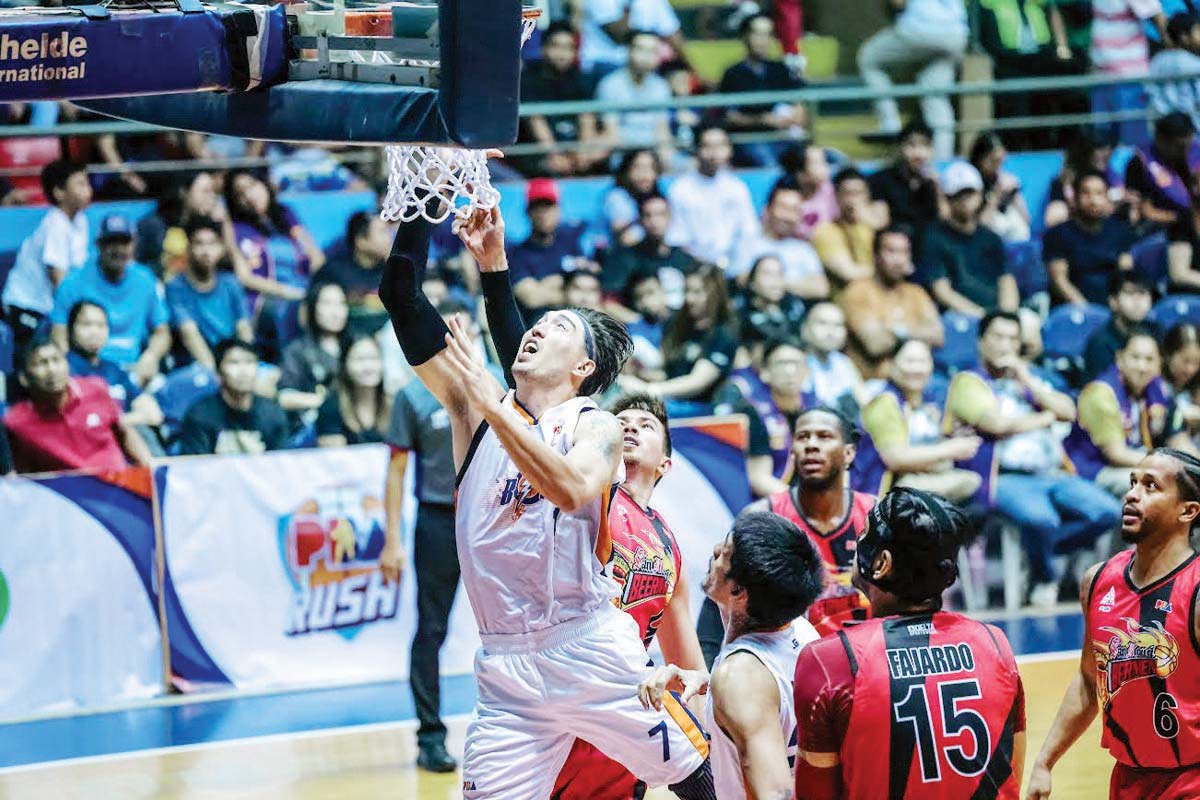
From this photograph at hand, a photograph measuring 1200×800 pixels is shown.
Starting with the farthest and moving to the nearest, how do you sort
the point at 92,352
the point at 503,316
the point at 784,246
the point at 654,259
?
the point at 784,246
the point at 654,259
the point at 92,352
the point at 503,316

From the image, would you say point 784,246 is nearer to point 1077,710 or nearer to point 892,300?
point 892,300

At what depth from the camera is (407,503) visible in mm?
10180

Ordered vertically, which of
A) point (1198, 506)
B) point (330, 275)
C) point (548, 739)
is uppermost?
point (330, 275)

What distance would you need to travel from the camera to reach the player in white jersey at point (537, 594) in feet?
17.3

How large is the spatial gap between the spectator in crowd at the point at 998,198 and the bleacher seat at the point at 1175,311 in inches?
44.2

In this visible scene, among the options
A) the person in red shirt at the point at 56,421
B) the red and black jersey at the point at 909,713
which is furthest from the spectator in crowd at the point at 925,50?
the red and black jersey at the point at 909,713

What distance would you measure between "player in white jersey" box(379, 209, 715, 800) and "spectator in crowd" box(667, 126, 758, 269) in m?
6.86

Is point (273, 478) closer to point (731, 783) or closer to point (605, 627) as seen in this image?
point (605, 627)

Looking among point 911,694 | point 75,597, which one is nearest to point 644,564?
point 911,694

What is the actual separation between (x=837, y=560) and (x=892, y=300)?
18.2 feet

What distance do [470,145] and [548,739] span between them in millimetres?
1877

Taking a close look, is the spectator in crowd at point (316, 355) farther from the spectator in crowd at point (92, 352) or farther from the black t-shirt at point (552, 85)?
the black t-shirt at point (552, 85)

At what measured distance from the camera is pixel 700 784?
553cm

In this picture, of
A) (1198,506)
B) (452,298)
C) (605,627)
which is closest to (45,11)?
(605,627)
